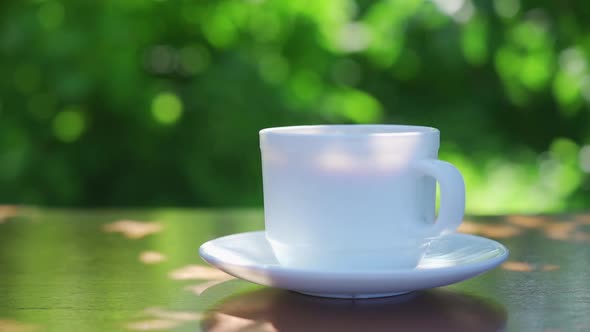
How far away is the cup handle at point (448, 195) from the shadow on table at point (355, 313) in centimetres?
7

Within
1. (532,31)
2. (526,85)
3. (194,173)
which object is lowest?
(194,173)

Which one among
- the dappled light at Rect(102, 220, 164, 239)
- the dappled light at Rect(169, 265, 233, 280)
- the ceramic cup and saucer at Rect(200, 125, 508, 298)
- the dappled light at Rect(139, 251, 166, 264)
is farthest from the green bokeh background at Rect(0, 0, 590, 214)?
the ceramic cup and saucer at Rect(200, 125, 508, 298)

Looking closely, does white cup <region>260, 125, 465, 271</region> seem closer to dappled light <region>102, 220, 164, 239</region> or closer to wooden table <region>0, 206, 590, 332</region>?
wooden table <region>0, 206, 590, 332</region>

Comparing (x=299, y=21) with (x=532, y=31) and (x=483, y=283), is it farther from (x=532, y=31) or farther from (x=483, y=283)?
(x=483, y=283)

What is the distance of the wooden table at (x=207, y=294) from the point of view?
624mm

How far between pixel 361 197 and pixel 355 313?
0.33ft

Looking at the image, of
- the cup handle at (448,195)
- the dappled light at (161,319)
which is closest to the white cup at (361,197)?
the cup handle at (448,195)

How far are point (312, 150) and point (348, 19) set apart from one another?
8.82 feet

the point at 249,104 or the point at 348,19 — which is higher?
the point at 348,19

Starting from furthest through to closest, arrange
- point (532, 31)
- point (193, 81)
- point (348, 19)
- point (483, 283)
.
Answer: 1. point (532, 31)
2. point (348, 19)
3. point (193, 81)
4. point (483, 283)

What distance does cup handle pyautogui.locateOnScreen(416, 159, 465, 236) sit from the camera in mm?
668

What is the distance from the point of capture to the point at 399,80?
3912 millimetres

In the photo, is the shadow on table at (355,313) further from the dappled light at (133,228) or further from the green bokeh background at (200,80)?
the green bokeh background at (200,80)

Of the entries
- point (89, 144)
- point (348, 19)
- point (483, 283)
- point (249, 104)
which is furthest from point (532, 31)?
point (483, 283)
